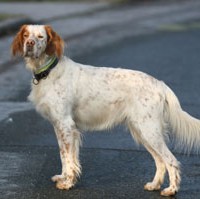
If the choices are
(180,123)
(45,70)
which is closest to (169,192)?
(180,123)

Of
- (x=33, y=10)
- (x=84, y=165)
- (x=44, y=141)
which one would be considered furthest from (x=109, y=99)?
(x=33, y=10)

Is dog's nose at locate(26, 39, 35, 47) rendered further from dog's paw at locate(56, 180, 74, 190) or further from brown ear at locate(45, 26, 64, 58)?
dog's paw at locate(56, 180, 74, 190)

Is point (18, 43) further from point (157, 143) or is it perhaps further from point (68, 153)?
point (157, 143)

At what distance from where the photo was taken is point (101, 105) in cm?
677

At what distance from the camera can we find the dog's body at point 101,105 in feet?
21.6

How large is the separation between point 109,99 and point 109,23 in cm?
1205

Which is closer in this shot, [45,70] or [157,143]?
[157,143]

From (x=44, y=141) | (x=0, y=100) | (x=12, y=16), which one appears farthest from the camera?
(x=12, y=16)

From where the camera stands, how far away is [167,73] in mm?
12242

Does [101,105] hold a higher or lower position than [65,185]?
higher

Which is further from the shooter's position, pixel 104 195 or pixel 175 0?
pixel 175 0

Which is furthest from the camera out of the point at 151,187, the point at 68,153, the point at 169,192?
the point at 68,153

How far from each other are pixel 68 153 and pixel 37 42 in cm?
104

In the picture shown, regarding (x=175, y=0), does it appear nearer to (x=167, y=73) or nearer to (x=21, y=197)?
(x=167, y=73)
